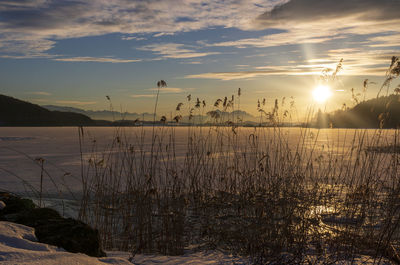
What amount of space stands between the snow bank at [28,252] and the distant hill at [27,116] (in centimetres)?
7736

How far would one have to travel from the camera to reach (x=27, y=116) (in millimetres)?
80062

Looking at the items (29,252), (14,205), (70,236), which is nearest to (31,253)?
(29,252)

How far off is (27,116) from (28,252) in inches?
3463

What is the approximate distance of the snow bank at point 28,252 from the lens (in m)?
1.76

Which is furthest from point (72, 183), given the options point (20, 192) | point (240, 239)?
point (240, 239)

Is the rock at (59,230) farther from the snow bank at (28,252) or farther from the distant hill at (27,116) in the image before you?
the distant hill at (27,116)

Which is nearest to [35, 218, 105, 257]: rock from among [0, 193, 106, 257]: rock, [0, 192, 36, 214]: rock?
[0, 193, 106, 257]: rock

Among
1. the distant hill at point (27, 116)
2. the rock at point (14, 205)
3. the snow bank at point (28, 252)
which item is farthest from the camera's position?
the distant hill at point (27, 116)

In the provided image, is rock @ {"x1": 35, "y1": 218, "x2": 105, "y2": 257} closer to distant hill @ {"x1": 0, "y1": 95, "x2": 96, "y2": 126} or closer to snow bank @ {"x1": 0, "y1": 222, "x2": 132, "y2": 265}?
snow bank @ {"x1": 0, "y1": 222, "x2": 132, "y2": 265}

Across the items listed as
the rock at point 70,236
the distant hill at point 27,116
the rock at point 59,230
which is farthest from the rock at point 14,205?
the distant hill at point 27,116

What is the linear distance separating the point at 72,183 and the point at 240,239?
5050mm

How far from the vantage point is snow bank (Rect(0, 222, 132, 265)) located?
1.76 meters

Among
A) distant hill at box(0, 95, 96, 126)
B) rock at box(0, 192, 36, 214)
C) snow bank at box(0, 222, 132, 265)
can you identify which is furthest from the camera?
distant hill at box(0, 95, 96, 126)

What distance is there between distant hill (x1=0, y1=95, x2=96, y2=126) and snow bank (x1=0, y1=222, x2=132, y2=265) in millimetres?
77364
